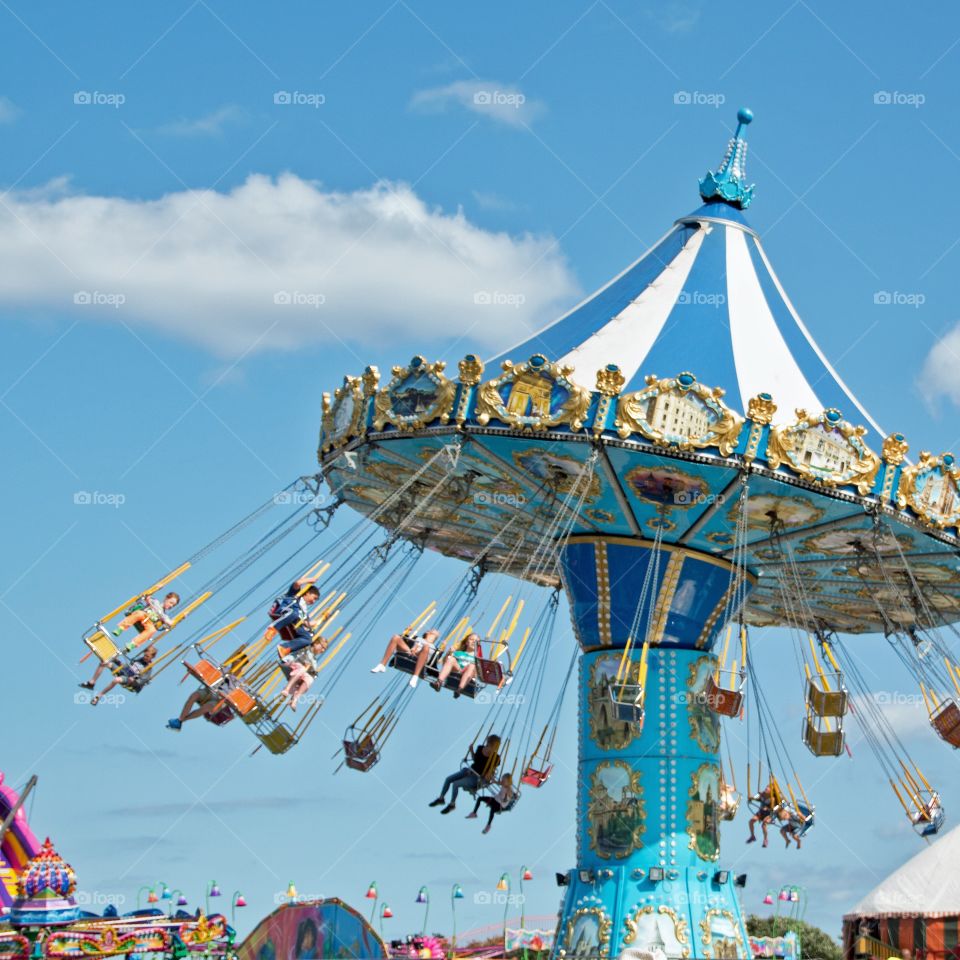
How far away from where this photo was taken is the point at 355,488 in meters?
21.7

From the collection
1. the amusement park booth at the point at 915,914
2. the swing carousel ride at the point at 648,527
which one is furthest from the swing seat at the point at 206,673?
the amusement park booth at the point at 915,914

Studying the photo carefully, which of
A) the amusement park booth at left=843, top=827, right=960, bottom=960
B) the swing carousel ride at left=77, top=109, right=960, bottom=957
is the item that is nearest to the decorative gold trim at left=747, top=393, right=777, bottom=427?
the swing carousel ride at left=77, top=109, right=960, bottom=957

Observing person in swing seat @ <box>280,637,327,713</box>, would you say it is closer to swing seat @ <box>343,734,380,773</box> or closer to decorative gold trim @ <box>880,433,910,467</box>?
swing seat @ <box>343,734,380,773</box>

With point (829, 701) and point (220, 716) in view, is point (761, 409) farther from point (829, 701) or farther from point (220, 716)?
point (220, 716)

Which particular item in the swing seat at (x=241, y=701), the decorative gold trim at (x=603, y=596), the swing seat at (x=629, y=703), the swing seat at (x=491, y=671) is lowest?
the swing seat at (x=241, y=701)

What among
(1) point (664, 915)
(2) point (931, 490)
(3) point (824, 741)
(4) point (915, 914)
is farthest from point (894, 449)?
(4) point (915, 914)

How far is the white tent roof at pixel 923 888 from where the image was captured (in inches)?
1194

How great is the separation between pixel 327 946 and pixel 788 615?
28.2ft

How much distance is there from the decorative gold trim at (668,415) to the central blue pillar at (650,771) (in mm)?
2822

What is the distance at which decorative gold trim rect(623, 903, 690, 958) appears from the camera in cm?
1895

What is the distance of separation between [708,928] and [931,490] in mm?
5523

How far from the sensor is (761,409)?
704 inches

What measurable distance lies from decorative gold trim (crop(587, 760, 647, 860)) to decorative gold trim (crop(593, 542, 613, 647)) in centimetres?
150

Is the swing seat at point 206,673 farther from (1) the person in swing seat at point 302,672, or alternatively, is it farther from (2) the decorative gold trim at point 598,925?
(2) the decorative gold trim at point 598,925
